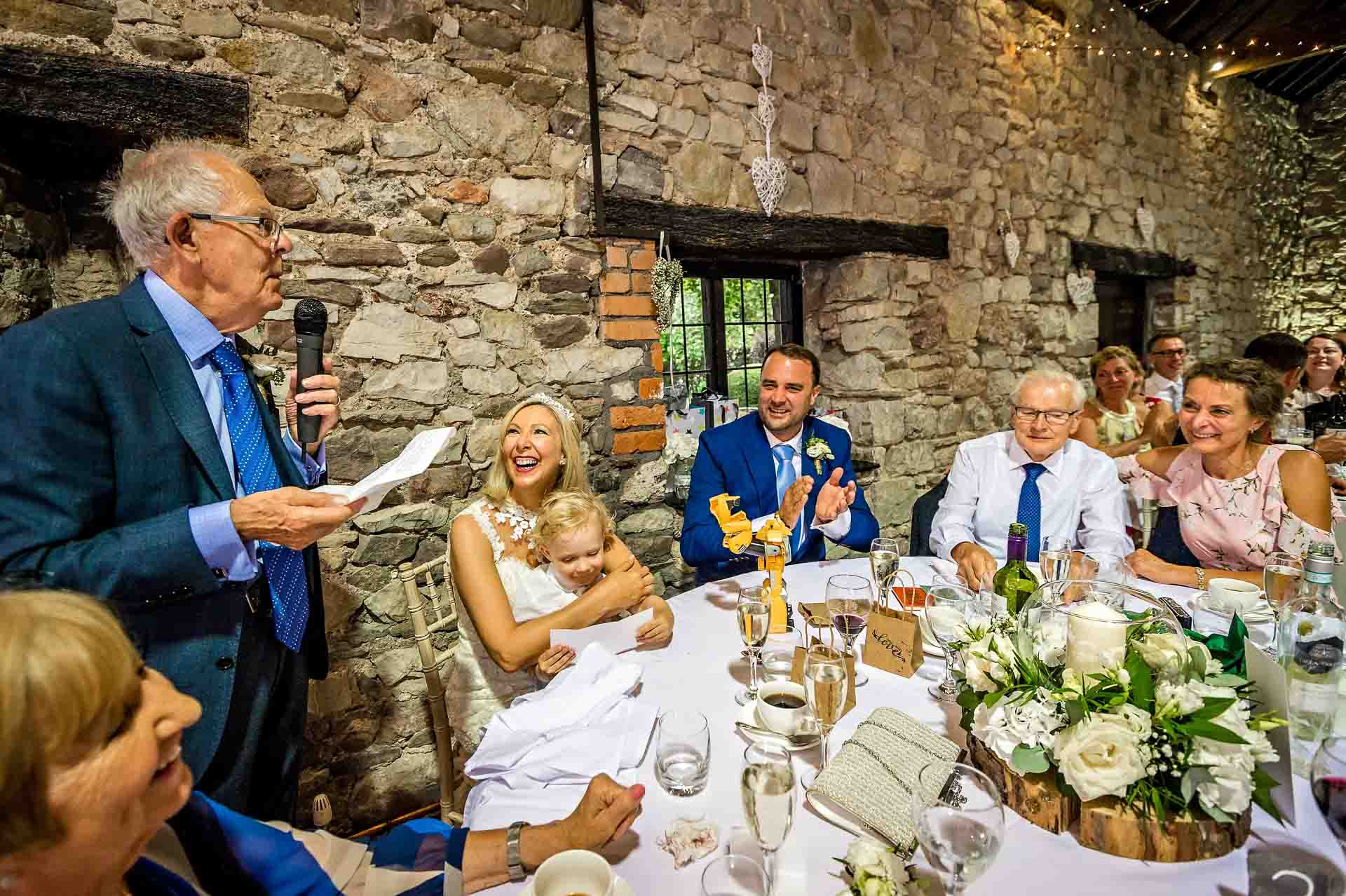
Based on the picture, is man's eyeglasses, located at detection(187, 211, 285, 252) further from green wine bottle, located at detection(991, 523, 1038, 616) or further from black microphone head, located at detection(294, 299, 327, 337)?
green wine bottle, located at detection(991, 523, 1038, 616)

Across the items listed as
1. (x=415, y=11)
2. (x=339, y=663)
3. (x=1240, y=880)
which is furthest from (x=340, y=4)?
(x=1240, y=880)

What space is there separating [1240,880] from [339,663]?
92.5 inches

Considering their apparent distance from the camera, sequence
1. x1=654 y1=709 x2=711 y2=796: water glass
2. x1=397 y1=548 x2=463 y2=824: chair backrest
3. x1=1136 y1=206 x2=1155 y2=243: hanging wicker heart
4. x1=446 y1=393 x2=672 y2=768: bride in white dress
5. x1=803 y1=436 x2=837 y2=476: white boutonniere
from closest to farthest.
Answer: x1=654 y1=709 x2=711 y2=796: water glass
x1=446 y1=393 x2=672 y2=768: bride in white dress
x1=397 y1=548 x2=463 y2=824: chair backrest
x1=803 y1=436 x2=837 y2=476: white boutonniere
x1=1136 y1=206 x2=1155 y2=243: hanging wicker heart

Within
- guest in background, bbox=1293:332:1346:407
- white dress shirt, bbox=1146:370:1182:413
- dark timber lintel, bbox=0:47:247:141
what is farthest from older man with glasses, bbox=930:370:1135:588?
guest in background, bbox=1293:332:1346:407

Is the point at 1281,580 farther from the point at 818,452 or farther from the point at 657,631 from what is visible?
the point at 818,452

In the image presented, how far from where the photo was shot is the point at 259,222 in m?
1.42

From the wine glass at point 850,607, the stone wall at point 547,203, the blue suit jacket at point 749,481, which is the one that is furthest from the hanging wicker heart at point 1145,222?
the wine glass at point 850,607

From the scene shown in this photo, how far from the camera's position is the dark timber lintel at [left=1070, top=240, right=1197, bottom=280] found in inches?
195

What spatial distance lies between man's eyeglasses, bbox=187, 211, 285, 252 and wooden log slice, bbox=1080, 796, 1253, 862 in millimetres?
1803

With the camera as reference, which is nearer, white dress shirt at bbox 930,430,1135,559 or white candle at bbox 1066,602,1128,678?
white candle at bbox 1066,602,1128,678

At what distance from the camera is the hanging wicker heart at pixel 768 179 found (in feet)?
10.6

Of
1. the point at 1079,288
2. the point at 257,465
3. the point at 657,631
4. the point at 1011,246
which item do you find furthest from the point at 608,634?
the point at 1079,288

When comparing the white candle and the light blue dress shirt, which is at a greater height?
the light blue dress shirt

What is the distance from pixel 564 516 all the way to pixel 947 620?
3.40ft
